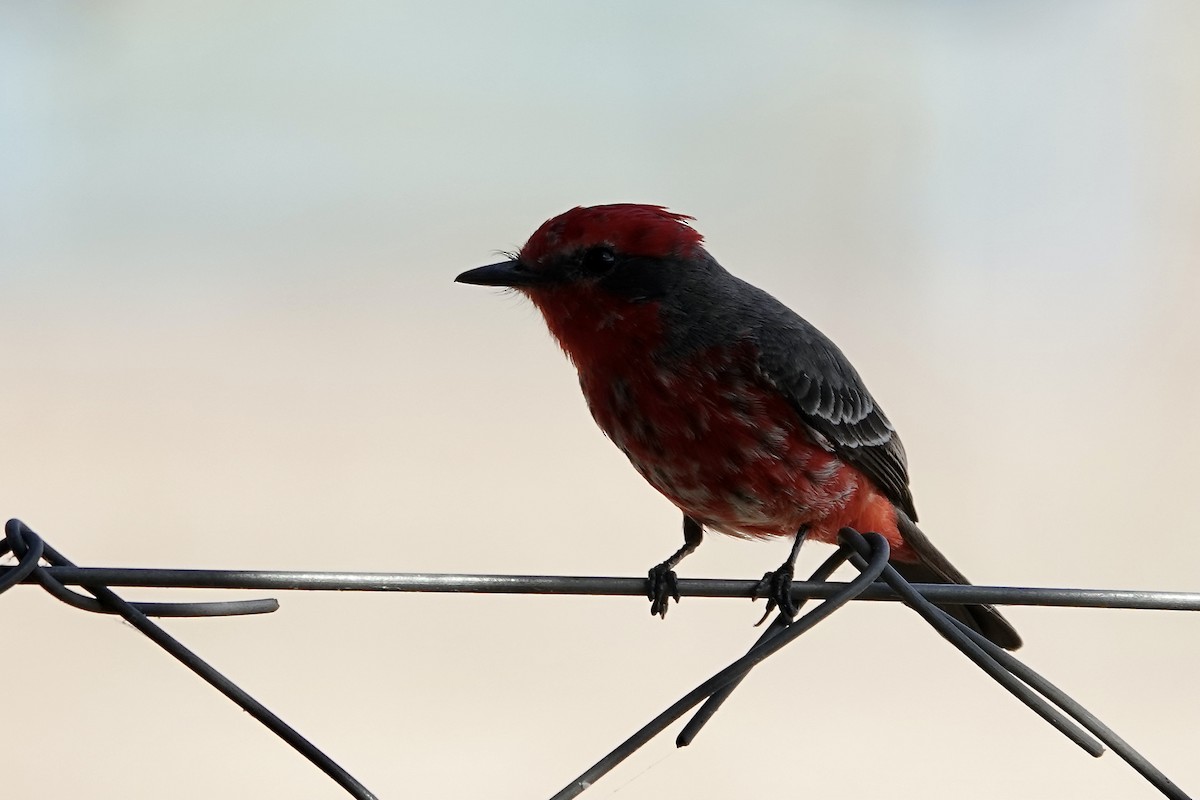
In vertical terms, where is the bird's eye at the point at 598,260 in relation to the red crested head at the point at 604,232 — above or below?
below

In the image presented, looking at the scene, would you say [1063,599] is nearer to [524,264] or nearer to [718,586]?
[718,586]

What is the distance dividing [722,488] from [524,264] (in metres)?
0.77

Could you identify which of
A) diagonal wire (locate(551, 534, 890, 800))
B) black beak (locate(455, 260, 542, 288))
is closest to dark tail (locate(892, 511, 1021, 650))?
black beak (locate(455, 260, 542, 288))

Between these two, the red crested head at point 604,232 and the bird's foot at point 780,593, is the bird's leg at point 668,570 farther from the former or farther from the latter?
the red crested head at point 604,232

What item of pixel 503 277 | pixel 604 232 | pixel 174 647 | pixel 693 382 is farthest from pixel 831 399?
pixel 174 647

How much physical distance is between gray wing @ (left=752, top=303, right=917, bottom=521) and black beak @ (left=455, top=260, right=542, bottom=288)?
23.8 inches

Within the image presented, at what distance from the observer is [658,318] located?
3049 millimetres

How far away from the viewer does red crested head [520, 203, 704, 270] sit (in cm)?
303

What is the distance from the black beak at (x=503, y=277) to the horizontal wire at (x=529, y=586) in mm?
1383

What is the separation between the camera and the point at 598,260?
3076 millimetres

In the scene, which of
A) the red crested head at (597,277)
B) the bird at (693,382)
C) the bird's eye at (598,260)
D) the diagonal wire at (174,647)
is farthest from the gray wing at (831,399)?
the diagonal wire at (174,647)

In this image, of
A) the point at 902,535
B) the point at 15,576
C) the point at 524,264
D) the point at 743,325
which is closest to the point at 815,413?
the point at 743,325

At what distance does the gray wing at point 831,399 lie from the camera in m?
3.07

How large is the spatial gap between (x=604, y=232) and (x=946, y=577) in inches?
57.4
